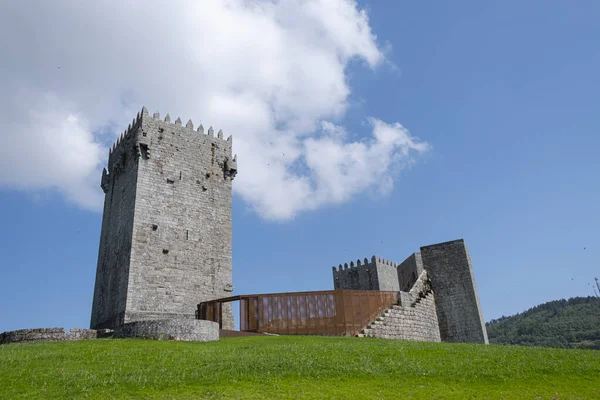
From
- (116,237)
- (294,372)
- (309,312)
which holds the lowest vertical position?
(294,372)

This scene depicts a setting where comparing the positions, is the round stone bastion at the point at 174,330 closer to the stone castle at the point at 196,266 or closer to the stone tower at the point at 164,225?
the stone castle at the point at 196,266

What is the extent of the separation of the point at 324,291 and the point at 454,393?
1272cm

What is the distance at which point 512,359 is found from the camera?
1504 cm

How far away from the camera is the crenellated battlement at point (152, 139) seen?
30266mm

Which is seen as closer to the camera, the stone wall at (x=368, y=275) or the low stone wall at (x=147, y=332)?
the low stone wall at (x=147, y=332)

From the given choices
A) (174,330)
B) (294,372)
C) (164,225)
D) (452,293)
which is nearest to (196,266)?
(164,225)

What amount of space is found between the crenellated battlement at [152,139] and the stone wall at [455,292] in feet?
50.8

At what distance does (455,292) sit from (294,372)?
20.1 m

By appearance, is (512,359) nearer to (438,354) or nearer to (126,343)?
(438,354)

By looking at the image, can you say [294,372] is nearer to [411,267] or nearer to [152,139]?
[152,139]

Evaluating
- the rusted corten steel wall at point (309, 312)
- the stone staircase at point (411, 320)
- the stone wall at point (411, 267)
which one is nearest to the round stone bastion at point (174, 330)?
the rusted corten steel wall at point (309, 312)

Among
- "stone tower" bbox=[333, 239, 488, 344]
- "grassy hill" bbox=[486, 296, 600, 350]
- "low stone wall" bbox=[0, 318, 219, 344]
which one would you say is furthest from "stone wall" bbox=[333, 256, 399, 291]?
"grassy hill" bbox=[486, 296, 600, 350]

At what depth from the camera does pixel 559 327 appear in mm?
89188

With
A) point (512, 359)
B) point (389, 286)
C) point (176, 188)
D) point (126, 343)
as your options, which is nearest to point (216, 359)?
point (126, 343)
